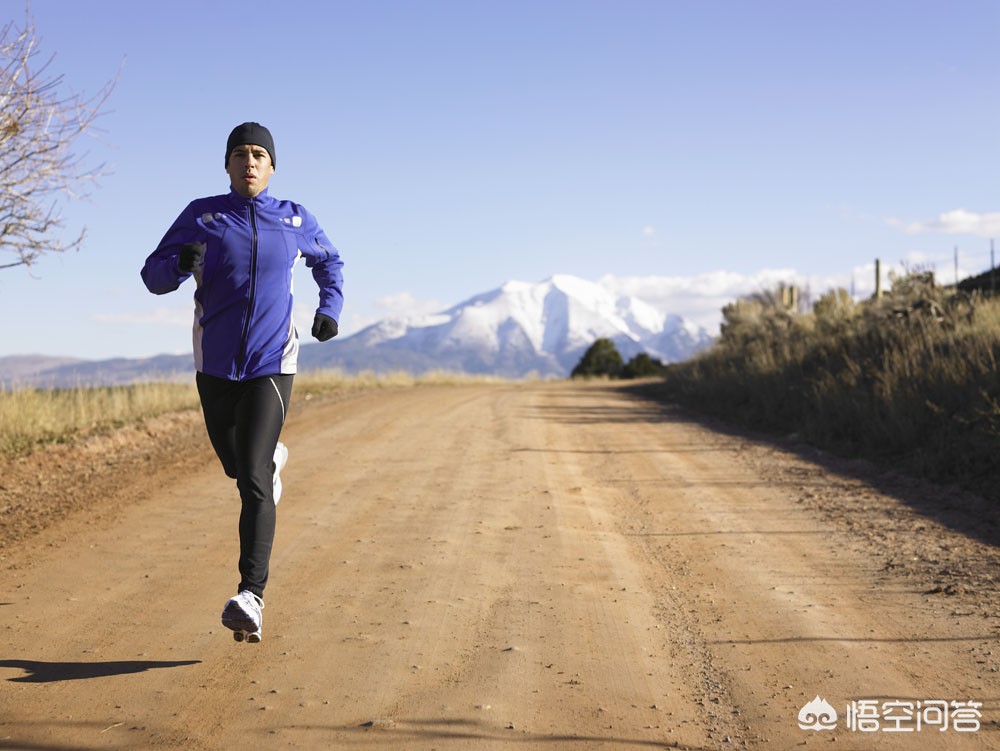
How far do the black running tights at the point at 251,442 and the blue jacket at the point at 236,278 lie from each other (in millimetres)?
90

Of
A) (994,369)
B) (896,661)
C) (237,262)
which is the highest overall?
(237,262)

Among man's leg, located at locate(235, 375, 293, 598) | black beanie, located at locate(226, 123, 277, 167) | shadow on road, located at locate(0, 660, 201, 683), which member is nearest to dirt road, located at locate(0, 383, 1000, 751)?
shadow on road, located at locate(0, 660, 201, 683)

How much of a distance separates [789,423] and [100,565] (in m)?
11.6

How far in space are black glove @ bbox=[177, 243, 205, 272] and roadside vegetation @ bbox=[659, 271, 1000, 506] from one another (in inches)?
300

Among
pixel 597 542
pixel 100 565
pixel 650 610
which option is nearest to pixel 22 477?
pixel 100 565

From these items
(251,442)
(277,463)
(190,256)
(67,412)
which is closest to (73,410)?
(67,412)

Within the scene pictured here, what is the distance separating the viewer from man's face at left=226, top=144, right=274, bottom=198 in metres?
4.53

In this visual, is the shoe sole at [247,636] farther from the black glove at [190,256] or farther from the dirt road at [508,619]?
the black glove at [190,256]

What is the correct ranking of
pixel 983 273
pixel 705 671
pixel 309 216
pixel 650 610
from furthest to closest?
pixel 983 273, pixel 650 610, pixel 309 216, pixel 705 671

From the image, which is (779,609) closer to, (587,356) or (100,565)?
(100,565)

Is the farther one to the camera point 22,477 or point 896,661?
point 22,477

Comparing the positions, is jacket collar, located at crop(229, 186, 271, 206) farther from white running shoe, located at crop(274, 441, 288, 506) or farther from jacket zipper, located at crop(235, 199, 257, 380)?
white running shoe, located at crop(274, 441, 288, 506)

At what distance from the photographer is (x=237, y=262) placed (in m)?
4.43

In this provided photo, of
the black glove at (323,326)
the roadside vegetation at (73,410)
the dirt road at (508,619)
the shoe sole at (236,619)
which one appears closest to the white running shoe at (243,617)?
the shoe sole at (236,619)
